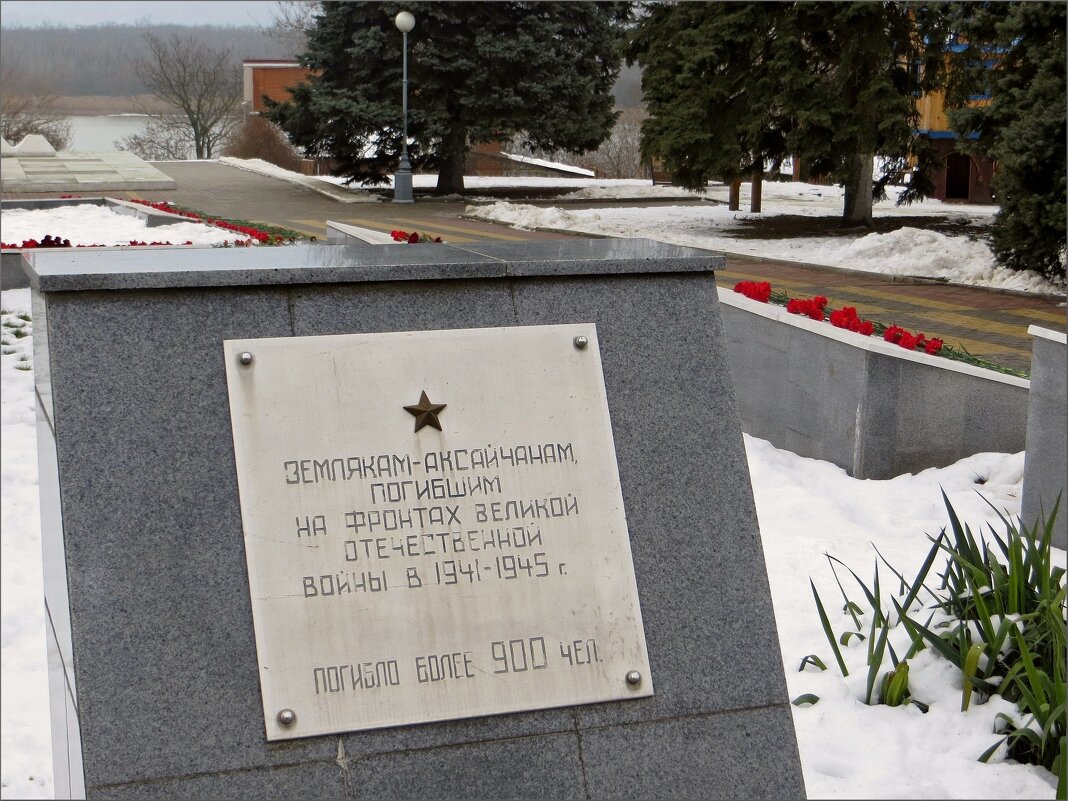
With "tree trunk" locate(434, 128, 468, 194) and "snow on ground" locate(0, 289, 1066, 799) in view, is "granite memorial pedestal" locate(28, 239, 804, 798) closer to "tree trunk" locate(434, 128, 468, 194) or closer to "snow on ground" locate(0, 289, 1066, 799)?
"snow on ground" locate(0, 289, 1066, 799)

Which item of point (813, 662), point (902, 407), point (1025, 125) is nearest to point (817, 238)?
point (1025, 125)

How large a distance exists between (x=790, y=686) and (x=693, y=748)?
70 cm

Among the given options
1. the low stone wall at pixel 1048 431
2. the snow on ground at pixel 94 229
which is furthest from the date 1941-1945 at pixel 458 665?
the snow on ground at pixel 94 229

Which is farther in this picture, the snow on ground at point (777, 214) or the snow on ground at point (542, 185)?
the snow on ground at point (542, 185)

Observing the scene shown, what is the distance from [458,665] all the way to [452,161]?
26166 mm

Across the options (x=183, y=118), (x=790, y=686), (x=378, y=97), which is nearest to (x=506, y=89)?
(x=378, y=97)

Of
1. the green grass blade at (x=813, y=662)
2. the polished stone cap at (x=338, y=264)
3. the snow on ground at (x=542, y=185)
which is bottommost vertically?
the green grass blade at (x=813, y=662)

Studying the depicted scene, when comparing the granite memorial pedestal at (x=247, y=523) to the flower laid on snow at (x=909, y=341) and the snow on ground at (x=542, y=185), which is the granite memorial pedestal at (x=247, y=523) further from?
the snow on ground at (x=542, y=185)

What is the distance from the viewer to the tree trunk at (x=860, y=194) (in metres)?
19.5

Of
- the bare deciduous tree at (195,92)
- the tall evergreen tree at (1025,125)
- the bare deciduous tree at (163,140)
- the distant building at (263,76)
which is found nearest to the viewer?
the tall evergreen tree at (1025,125)

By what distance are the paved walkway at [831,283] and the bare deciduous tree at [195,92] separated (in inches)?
1047

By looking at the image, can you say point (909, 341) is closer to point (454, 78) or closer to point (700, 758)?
point (700, 758)

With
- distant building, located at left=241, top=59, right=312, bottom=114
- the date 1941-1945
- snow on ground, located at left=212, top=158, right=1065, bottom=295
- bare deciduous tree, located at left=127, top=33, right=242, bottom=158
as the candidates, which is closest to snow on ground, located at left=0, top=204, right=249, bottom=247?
snow on ground, located at left=212, top=158, right=1065, bottom=295

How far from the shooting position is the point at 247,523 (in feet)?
9.84
